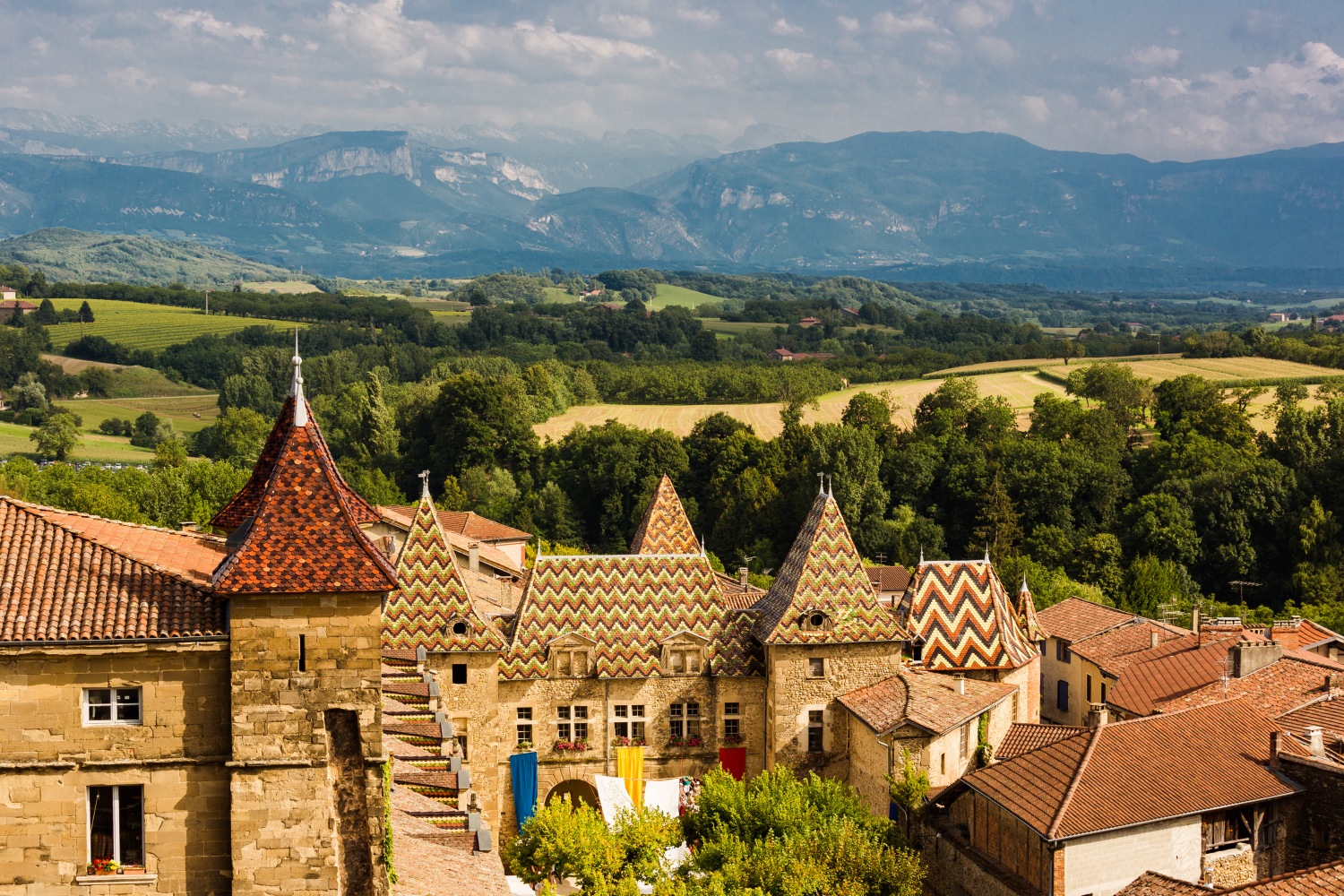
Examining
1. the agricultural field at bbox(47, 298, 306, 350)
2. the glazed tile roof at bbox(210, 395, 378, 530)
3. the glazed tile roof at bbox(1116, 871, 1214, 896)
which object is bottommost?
the glazed tile roof at bbox(1116, 871, 1214, 896)

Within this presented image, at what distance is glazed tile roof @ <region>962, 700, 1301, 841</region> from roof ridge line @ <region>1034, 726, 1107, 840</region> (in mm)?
21

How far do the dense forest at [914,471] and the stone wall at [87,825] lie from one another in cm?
5728

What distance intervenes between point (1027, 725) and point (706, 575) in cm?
1080

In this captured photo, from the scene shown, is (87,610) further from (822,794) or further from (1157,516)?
(1157,516)

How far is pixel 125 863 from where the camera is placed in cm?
2500

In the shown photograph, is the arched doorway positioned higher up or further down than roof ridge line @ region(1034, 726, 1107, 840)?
further down

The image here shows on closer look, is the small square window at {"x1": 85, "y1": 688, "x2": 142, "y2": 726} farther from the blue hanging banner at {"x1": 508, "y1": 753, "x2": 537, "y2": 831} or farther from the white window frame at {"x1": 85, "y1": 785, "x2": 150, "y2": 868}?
the blue hanging banner at {"x1": 508, "y1": 753, "x2": 537, "y2": 831}

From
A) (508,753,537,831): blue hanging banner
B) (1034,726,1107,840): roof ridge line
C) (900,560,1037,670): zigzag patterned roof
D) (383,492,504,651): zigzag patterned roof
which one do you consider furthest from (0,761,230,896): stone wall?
(900,560,1037,670): zigzag patterned roof

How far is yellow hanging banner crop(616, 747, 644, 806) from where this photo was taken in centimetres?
4612

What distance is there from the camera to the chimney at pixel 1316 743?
37969 millimetres

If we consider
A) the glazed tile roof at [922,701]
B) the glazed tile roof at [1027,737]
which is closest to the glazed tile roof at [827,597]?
the glazed tile roof at [922,701]

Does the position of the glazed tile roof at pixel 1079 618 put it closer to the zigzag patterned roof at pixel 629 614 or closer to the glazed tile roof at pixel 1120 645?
the glazed tile roof at pixel 1120 645

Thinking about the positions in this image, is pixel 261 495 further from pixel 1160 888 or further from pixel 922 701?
pixel 922 701

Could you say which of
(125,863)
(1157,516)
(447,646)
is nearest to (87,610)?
(125,863)
